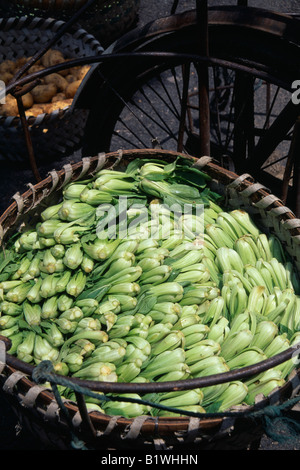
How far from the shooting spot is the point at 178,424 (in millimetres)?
1773

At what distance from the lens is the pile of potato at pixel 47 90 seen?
4188 millimetres

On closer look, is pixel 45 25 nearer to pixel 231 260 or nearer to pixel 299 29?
pixel 299 29

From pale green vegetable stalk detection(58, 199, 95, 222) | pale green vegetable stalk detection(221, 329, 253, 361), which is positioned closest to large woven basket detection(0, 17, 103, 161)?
pale green vegetable stalk detection(58, 199, 95, 222)

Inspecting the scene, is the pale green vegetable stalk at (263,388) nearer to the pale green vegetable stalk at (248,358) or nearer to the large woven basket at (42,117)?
the pale green vegetable stalk at (248,358)

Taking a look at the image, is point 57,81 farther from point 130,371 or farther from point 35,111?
point 130,371

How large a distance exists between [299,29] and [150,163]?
117 cm

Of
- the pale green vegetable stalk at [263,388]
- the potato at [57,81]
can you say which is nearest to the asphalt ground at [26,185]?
the pale green vegetable stalk at [263,388]

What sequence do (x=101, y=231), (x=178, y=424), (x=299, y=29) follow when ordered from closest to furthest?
(x=178, y=424)
(x=101, y=231)
(x=299, y=29)

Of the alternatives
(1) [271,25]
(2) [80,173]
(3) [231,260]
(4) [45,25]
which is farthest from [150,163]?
(4) [45,25]

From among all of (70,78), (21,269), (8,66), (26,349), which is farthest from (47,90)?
(26,349)

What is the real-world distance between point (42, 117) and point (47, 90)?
2.08ft

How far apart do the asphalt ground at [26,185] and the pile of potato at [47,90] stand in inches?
19.8

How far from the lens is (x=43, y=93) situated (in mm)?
4285

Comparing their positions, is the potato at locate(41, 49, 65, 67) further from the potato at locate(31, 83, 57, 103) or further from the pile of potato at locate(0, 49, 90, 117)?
the potato at locate(31, 83, 57, 103)
